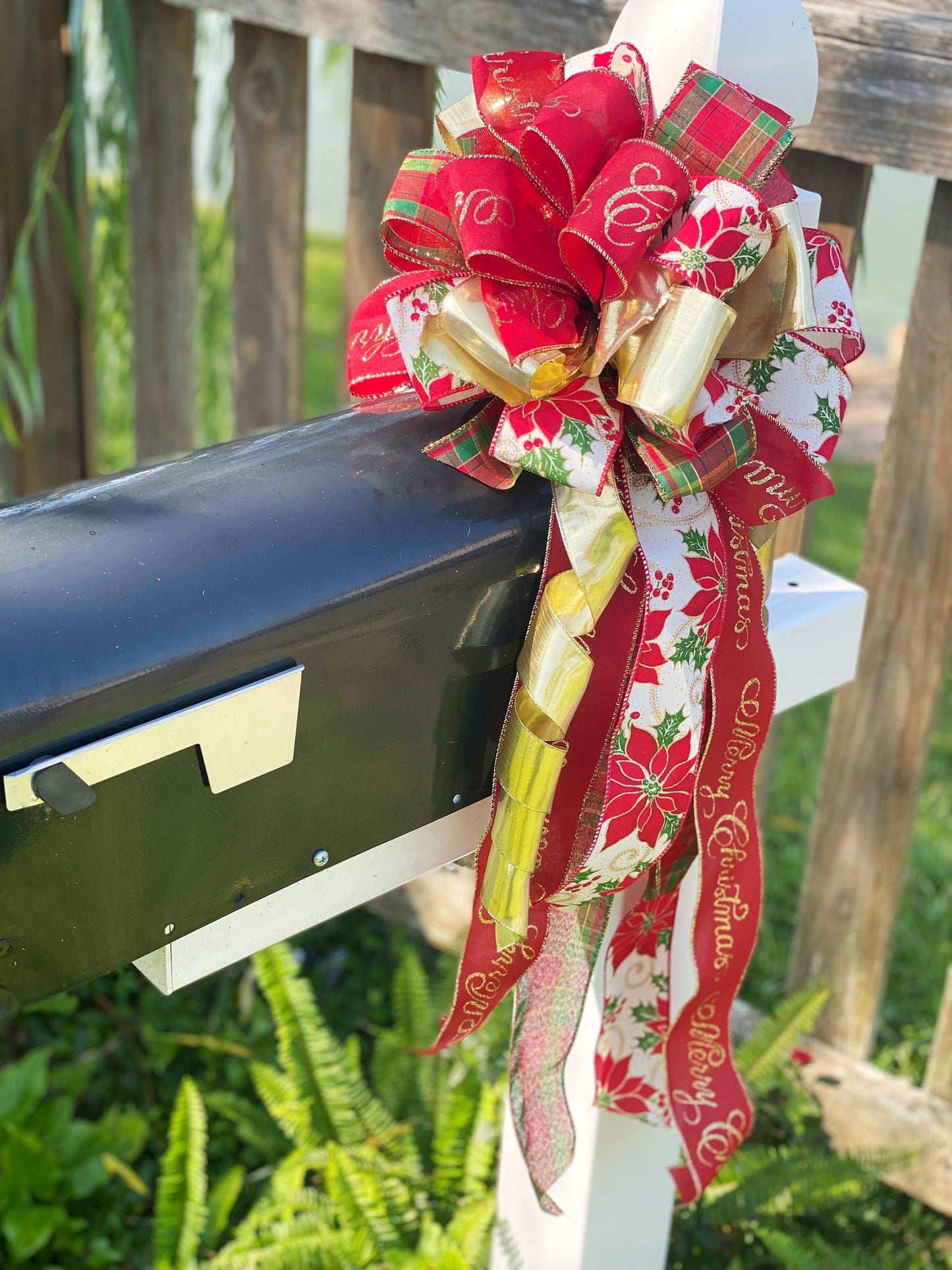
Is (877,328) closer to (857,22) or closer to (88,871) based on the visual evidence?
(857,22)

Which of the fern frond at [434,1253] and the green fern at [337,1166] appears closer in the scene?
the fern frond at [434,1253]

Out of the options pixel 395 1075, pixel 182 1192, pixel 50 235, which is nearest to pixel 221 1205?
pixel 182 1192

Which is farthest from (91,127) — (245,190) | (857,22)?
(857,22)

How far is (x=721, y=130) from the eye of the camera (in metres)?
0.68

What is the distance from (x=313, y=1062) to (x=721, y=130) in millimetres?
1398

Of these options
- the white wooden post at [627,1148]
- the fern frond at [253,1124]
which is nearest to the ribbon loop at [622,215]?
the white wooden post at [627,1148]

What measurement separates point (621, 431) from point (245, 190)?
1.36 meters

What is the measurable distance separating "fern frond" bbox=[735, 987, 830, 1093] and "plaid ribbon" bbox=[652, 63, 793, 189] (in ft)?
4.48

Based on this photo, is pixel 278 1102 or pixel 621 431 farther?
pixel 278 1102

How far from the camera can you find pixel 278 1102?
1.74m

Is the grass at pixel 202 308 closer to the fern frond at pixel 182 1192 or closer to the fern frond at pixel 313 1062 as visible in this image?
the fern frond at pixel 313 1062

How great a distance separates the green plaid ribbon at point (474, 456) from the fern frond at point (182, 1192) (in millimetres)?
1205

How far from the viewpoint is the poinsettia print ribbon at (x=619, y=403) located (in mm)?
655

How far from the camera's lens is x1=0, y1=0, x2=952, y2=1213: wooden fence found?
1.33 meters
